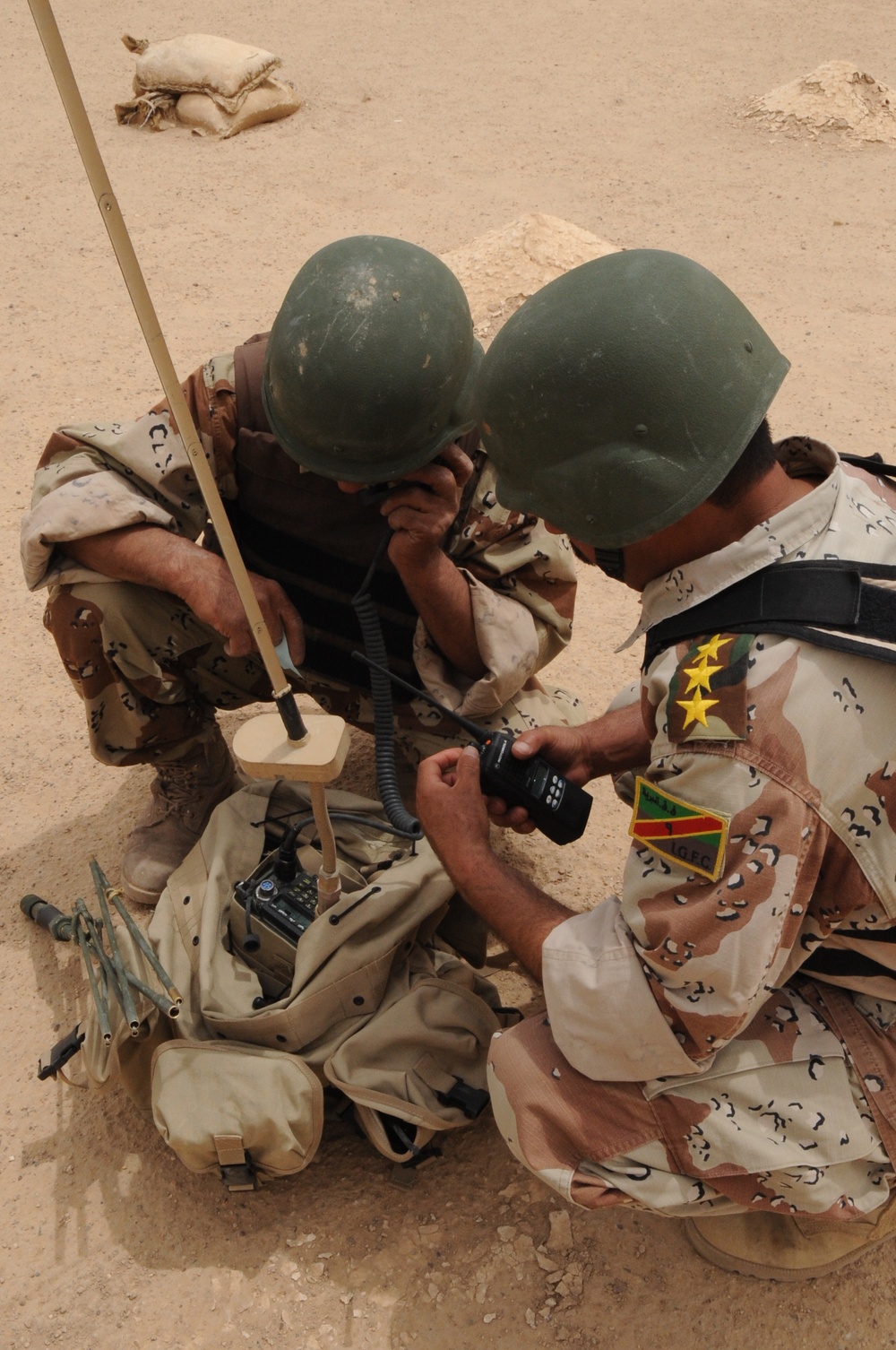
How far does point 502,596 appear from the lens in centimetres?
312

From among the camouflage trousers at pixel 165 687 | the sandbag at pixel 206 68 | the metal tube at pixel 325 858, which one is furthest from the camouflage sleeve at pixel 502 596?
the sandbag at pixel 206 68

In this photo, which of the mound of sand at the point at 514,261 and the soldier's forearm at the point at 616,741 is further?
the mound of sand at the point at 514,261

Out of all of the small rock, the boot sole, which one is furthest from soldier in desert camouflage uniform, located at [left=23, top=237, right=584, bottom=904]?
the boot sole

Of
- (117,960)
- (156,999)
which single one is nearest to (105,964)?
(117,960)

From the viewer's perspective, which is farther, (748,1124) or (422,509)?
(422,509)

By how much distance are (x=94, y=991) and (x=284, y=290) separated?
15.6 feet

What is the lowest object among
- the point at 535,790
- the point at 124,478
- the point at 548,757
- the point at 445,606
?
the point at 548,757

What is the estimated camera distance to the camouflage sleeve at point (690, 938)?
186cm

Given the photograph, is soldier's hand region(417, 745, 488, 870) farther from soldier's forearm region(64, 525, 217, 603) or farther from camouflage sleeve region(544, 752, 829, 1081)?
soldier's forearm region(64, 525, 217, 603)

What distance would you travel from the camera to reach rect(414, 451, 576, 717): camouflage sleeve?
3.01 metres

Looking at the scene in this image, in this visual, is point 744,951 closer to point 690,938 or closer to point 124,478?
point 690,938

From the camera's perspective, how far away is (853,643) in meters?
1.85

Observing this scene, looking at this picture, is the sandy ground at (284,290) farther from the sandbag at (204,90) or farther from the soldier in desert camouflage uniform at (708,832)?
the soldier in desert camouflage uniform at (708,832)

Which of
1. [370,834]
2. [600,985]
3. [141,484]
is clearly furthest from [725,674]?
[141,484]
